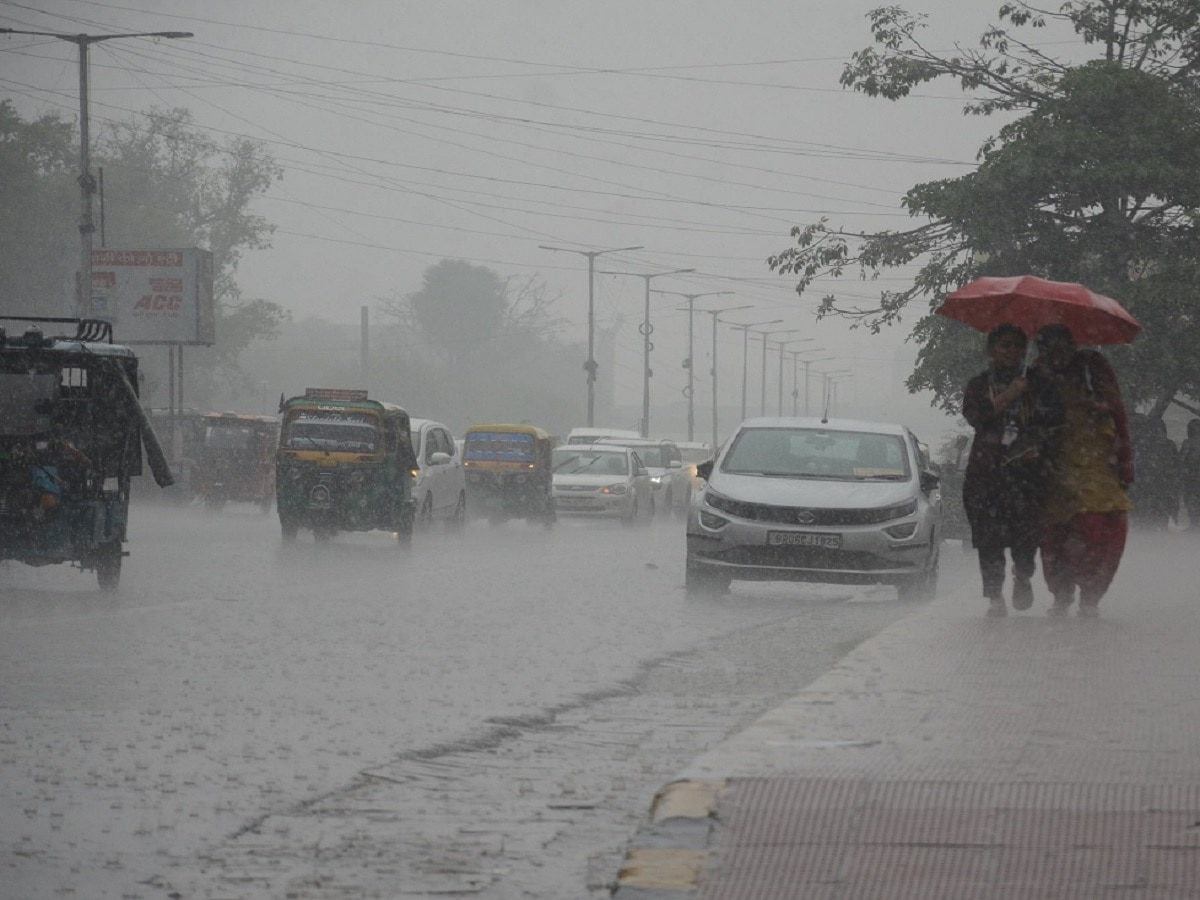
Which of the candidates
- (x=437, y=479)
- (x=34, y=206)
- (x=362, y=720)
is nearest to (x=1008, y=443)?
(x=362, y=720)

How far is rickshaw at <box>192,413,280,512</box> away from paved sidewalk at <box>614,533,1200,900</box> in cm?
3196

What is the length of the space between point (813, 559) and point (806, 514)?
0.37 metres

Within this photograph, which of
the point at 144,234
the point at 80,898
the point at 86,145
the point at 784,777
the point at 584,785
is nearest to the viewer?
the point at 80,898

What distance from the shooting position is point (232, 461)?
39.5 metres

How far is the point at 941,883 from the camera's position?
4852mm

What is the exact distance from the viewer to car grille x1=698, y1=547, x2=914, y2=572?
52.6 feet

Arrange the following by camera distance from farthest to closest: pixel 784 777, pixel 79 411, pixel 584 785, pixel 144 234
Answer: pixel 144 234, pixel 79 411, pixel 584 785, pixel 784 777

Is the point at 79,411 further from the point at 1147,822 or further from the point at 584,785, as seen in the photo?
the point at 1147,822

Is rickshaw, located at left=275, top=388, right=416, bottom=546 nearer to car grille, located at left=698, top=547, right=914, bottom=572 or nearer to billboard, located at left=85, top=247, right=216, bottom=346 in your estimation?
car grille, located at left=698, top=547, right=914, bottom=572

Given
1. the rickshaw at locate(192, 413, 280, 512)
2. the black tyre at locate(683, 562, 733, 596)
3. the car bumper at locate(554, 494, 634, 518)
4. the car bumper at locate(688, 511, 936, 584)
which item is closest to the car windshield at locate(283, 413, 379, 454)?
the black tyre at locate(683, 562, 733, 596)

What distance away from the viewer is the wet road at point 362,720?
5.66 meters

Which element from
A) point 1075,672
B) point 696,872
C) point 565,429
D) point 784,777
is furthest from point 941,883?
point 565,429

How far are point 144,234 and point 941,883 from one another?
257ft

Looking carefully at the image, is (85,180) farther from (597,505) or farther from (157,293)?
(157,293)
